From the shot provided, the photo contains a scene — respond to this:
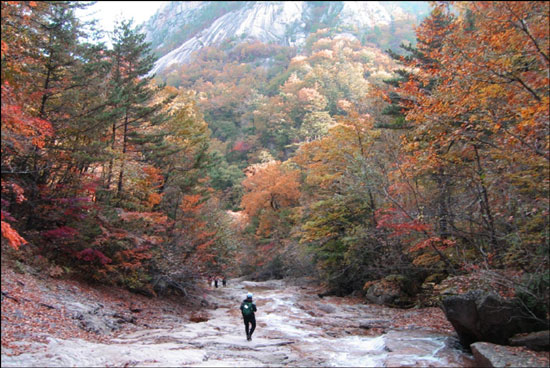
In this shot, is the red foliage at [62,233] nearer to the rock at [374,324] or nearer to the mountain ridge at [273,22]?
the rock at [374,324]

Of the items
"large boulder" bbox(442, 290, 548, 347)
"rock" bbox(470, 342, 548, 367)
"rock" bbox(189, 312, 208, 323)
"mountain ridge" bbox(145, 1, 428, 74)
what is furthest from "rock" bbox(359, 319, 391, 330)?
"mountain ridge" bbox(145, 1, 428, 74)

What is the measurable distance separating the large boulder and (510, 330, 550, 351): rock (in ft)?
0.88

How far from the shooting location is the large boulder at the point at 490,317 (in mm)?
8117

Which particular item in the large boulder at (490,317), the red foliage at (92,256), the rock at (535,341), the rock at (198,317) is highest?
the red foliage at (92,256)

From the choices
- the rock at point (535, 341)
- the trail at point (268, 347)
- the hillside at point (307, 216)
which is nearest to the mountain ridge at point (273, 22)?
the hillside at point (307, 216)

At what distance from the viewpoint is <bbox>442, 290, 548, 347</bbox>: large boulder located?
8117 millimetres

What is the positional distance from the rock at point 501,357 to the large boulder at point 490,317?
0.54 metres

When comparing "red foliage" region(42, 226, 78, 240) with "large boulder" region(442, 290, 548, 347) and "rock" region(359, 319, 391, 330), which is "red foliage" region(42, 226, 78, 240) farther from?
"large boulder" region(442, 290, 548, 347)

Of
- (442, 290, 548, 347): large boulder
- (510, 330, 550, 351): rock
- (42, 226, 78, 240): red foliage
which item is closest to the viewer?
(510, 330, 550, 351): rock

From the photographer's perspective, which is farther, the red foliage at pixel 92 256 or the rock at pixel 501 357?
the red foliage at pixel 92 256

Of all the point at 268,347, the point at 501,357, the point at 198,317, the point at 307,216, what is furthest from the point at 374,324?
the point at 307,216

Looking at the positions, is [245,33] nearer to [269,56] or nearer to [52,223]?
[269,56]

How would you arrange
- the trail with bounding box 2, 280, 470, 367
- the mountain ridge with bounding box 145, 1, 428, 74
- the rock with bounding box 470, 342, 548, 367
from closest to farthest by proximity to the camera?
the rock with bounding box 470, 342, 548, 367 < the trail with bounding box 2, 280, 470, 367 < the mountain ridge with bounding box 145, 1, 428, 74

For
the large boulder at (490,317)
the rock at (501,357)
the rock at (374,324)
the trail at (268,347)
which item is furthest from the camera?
the rock at (374,324)
